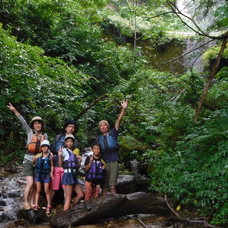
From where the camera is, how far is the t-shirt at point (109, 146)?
5.01 meters

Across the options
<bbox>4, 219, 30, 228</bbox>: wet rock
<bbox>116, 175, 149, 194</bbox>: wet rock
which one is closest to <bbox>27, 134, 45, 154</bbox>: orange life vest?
<bbox>4, 219, 30, 228</bbox>: wet rock

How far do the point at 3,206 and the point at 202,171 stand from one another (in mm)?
3928

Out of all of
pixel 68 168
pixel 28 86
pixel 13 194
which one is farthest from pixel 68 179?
pixel 28 86

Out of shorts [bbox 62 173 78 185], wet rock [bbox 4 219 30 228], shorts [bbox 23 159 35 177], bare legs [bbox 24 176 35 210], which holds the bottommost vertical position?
wet rock [bbox 4 219 30 228]

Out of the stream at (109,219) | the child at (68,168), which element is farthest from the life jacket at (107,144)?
the stream at (109,219)

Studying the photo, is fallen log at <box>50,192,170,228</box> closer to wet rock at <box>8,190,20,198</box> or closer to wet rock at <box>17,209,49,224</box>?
wet rock at <box>17,209,49,224</box>

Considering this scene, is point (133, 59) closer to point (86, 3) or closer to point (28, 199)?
point (86, 3)

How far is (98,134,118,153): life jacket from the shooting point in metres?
5.00

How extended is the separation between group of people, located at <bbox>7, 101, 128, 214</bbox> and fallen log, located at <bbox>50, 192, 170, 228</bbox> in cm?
36

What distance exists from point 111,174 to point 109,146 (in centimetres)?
52

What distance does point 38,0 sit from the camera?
450 inches

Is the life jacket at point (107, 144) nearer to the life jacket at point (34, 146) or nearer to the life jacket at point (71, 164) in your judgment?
the life jacket at point (71, 164)

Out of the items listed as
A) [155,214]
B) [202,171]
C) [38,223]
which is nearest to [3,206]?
[38,223]

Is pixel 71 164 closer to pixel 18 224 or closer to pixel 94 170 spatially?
pixel 94 170
